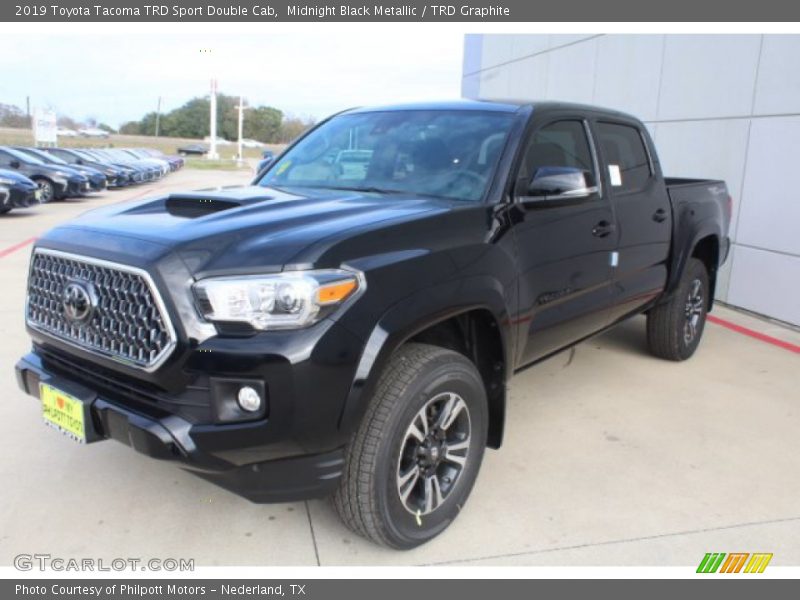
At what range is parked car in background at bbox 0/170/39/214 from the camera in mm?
13508

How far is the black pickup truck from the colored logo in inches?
40.9

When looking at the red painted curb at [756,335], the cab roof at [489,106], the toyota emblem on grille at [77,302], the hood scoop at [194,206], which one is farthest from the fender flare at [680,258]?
the toyota emblem on grille at [77,302]

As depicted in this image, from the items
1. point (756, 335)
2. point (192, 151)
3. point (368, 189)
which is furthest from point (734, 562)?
point (192, 151)

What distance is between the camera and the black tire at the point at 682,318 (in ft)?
17.5

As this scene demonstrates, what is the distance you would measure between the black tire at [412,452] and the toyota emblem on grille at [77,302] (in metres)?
1.15

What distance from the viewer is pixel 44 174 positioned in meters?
17.5

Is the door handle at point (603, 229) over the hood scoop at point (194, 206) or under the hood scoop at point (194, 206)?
under

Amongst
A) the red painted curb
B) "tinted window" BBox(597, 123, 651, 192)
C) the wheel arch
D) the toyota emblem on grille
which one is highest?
"tinted window" BBox(597, 123, 651, 192)

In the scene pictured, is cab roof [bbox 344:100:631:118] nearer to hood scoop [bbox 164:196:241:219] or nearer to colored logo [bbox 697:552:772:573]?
hood scoop [bbox 164:196:241:219]

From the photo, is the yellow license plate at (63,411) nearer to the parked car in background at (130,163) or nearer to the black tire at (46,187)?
the black tire at (46,187)

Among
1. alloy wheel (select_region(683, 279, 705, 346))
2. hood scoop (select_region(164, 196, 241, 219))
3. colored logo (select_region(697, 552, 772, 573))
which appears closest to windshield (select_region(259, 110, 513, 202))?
hood scoop (select_region(164, 196, 241, 219))

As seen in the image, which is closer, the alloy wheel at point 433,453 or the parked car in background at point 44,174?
the alloy wheel at point 433,453

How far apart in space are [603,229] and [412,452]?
1944 mm

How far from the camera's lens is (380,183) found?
11.5 feet
